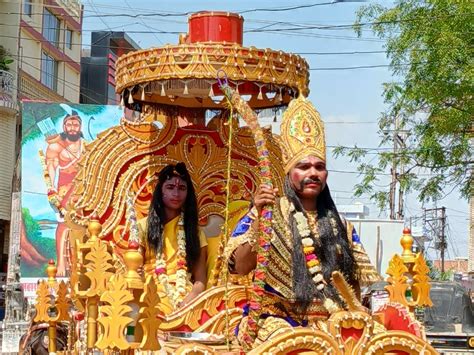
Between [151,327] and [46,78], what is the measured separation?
25.3 metres

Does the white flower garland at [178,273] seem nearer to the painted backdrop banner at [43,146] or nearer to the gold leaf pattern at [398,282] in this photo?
the gold leaf pattern at [398,282]

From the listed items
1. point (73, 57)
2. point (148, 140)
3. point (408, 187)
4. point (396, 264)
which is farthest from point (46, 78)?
point (396, 264)

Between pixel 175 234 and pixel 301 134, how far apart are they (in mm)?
2201

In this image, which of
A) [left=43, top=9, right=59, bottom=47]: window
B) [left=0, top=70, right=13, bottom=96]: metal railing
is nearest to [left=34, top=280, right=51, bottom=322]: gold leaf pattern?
[left=0, top=70, right=13, bottom=96]: metal railing

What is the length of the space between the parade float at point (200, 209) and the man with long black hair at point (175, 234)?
0.35 ft

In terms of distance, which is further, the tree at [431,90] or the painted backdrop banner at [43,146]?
the painted backdrop banner at [43,146]

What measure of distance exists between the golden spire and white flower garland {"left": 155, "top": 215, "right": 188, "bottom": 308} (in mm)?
1883

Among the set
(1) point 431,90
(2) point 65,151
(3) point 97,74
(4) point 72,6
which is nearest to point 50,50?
(4) point 72,6

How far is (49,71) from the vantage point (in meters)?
28.5

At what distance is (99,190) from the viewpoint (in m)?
6.81

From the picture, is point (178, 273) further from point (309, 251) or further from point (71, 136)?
point (71, 136)

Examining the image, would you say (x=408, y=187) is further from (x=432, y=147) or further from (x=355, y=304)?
(x=355, y=304)

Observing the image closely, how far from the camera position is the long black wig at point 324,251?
444cm

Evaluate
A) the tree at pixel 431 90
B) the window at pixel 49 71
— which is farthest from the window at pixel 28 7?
the tree at pixel 431 90
